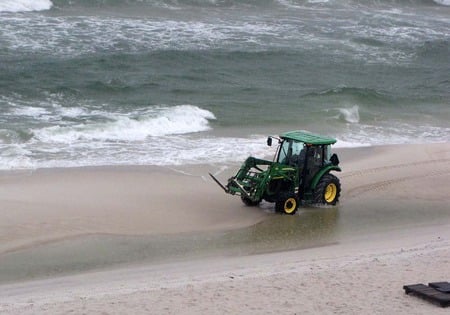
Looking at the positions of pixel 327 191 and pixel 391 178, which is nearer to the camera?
pixel 327 191

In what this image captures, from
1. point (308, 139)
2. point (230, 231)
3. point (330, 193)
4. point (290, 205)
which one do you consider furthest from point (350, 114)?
point (230, 231)

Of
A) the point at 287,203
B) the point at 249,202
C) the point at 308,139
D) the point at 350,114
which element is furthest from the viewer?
the point at 350,114

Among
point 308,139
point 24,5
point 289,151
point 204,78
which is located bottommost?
point 204,78

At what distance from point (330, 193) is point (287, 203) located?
128 centimetres

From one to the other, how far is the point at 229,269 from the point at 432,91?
20.1m

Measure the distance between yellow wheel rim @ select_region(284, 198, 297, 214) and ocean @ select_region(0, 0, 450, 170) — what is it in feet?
13.4

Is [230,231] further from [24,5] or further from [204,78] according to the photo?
[24,5]

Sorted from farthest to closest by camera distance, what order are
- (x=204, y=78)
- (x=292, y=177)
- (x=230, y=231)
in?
(x=204, y=78) < (x=292, y=177) < (x=230, y=231)

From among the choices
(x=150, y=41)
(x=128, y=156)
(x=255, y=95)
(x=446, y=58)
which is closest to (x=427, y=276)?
(x=128, y=156)

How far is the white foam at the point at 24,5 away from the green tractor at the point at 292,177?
72.7 ft

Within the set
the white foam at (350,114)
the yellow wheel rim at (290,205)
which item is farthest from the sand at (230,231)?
the white foam at (350,114)

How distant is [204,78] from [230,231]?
15705 millimetres

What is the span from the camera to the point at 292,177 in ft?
61.7

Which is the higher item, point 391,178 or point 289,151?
point 289,151
